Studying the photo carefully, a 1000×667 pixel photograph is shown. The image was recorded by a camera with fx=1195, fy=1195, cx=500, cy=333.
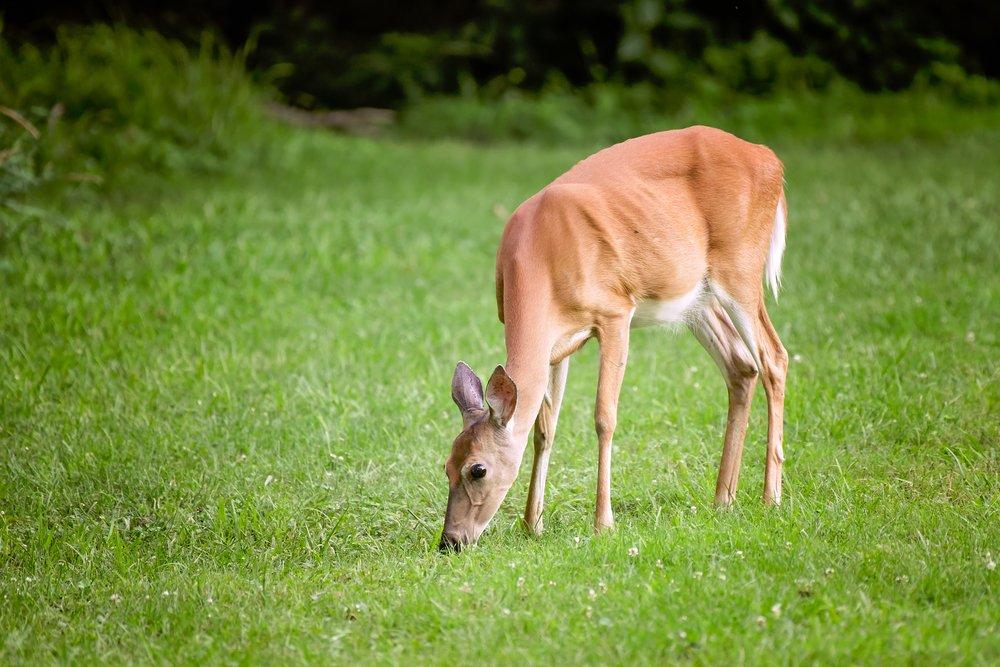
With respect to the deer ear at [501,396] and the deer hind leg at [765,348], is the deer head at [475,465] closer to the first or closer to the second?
the deer ear at [501,396]

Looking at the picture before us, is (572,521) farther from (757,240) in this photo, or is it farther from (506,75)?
(506,75)

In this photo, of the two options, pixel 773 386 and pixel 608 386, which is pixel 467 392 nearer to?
pixel 608 386

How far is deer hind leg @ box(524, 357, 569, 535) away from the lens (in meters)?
4.43

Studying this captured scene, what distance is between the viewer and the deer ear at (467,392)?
4156 millimetres

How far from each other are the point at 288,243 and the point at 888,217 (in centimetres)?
438

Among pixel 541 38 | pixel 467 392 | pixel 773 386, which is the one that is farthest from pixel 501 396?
pixel 541 38

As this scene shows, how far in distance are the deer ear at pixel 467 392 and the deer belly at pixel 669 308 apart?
0.73 m

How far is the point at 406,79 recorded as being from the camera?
1566cm

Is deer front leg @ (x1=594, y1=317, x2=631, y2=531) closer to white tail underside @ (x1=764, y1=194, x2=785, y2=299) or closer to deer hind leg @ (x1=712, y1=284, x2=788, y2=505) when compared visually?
deer hind leg @ (x1=712, y1=284, x2=788, y2=505)

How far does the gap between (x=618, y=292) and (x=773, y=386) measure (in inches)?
30.2

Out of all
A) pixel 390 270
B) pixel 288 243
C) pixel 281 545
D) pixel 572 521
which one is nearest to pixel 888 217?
pixel 390 270

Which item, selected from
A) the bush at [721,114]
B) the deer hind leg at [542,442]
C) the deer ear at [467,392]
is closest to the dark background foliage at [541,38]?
the bush at [721,114]

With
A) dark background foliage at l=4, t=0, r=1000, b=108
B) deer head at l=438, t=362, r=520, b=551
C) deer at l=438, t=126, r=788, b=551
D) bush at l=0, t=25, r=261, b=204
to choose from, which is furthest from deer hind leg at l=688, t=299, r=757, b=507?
dark background foliage at l=4, t=0, r=1000, b=108

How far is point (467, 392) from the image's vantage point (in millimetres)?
4172
